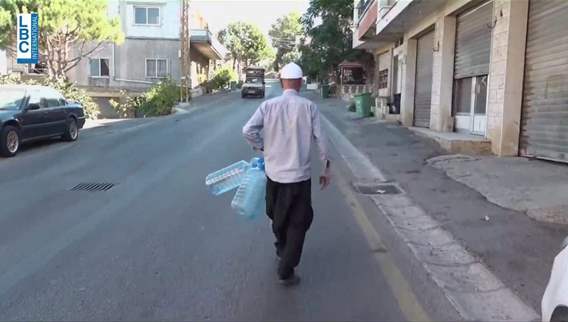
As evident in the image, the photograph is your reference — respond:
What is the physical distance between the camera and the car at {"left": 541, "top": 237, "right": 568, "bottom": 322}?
294cm

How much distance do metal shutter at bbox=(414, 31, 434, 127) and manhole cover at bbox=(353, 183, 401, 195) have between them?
1078 cm

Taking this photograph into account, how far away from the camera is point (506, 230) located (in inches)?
255

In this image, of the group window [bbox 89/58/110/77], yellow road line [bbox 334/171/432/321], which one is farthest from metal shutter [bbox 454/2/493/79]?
window [bbox 89/58/110/77]

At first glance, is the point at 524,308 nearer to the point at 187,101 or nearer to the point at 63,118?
the point at 63,118

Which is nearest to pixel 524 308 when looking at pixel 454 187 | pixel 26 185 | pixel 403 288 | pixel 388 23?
pixel 403 288

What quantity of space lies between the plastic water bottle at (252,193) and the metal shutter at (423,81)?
50.7 feet

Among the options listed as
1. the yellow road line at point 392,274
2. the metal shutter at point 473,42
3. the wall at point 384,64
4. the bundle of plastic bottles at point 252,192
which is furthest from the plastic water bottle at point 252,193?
the wall at point 384,64

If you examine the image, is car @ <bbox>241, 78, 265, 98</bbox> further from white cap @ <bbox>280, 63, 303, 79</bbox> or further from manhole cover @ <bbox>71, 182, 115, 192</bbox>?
white cap @ <bbox>280, 63, 303, 79</bbox>

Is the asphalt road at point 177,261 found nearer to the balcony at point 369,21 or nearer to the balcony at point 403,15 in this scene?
the balcony at point 403,15

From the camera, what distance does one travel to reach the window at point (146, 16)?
41750 mm

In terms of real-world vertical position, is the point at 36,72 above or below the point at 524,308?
above

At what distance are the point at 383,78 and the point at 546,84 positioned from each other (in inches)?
869

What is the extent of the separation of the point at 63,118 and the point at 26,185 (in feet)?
21.9

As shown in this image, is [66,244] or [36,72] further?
[36,72]
